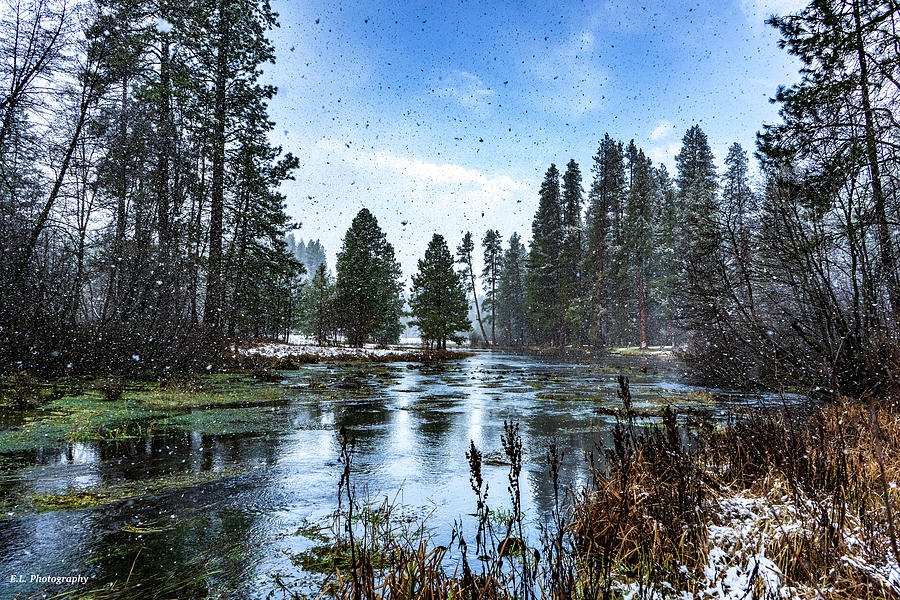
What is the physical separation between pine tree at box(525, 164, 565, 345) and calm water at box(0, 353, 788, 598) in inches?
1410

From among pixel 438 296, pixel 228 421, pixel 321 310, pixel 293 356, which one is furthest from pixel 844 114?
pixel 321 310

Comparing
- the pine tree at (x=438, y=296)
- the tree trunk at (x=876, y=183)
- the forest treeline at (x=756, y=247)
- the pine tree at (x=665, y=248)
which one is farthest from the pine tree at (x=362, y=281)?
the tree trunk at (x=876, y=183)

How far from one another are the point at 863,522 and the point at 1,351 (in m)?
14.8

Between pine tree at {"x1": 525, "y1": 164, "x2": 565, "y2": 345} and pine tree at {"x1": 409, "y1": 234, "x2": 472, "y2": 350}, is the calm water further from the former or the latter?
pine tree at {"x1": 525, "y1": 164, "x2": 565, "y2": 345}

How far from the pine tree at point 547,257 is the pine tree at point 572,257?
36.0 inches

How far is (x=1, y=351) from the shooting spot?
31.9ft

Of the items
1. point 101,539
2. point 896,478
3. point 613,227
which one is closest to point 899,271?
point 896,478

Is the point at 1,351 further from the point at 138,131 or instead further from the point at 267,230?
the point at 267,230

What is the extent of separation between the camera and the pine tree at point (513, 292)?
210 feet

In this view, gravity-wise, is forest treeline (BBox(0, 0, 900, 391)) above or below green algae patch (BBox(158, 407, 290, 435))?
above

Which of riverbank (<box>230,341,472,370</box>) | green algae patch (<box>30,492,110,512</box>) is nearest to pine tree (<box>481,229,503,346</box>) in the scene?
riverbank (<box>230,341,472,370</box>)

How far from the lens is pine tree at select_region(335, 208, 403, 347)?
37781 millimetres

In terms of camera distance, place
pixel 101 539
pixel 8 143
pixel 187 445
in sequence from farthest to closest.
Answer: pixel 8 143 → pixel 187 445 → pixel 101 539

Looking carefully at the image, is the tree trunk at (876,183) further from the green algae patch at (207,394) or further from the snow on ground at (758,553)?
the green algae patch at (207,394)
